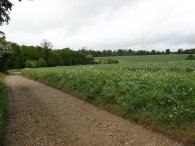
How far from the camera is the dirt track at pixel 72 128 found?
415 inches

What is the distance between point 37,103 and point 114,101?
14.3 feet

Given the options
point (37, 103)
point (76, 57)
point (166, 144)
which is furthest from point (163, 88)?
point (76, 57)

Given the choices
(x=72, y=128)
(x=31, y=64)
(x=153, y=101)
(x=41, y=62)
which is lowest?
(x=31, y=64)

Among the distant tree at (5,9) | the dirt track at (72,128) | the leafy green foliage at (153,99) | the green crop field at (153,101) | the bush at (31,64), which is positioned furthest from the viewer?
the bush at (31,64)

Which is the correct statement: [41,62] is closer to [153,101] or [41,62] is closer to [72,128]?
[153,101]

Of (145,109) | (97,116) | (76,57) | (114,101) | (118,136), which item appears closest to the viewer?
(118,136)

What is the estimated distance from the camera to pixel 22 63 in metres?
95.0

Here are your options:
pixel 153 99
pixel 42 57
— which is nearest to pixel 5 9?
pixel 153 99

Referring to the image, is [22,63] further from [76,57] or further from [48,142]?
[48,142]

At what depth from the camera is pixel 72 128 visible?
1226 centimetres

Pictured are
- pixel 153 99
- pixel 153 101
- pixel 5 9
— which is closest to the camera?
pixel 153 101

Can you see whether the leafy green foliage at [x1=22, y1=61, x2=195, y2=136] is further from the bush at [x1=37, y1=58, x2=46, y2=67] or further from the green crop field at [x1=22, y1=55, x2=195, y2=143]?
the bush at [x1=37, y1=58, x2=46, y2=67]

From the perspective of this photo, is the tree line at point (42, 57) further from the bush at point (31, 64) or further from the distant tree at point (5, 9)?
the distant tree at point (5, 9)

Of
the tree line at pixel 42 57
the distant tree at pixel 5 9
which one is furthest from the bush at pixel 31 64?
the distant tree at pixel 5 9
